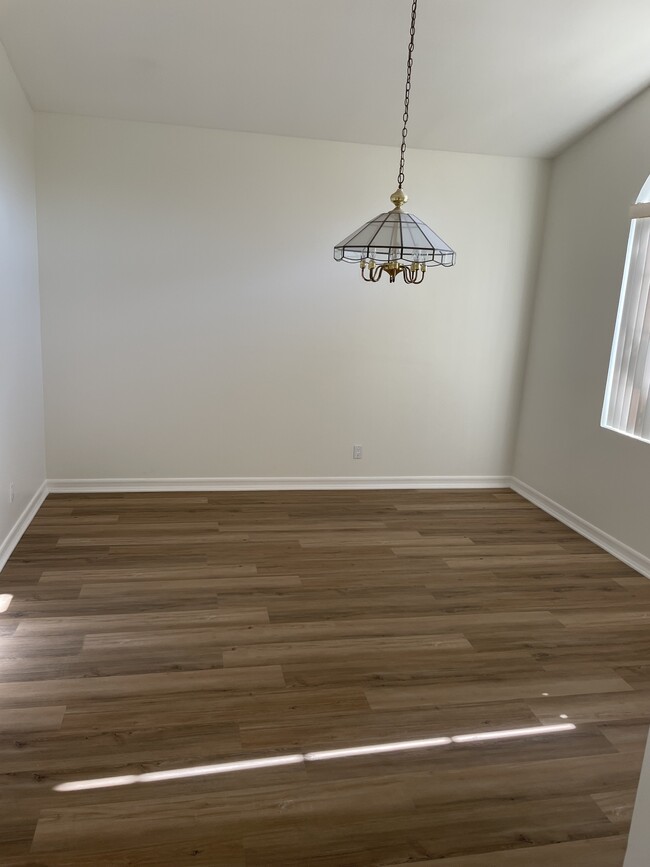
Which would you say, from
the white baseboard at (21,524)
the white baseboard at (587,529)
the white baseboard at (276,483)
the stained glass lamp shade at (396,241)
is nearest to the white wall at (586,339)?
the white baseboard at (587,529)

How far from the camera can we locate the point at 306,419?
209 inches

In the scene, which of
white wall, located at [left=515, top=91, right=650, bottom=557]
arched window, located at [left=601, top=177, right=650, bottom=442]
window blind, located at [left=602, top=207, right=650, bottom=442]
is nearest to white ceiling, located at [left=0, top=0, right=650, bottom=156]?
white wall, located at [left=515, top=91, right=650, bottom=557]

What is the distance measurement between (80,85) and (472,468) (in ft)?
13.2

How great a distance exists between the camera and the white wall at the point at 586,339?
4.28m

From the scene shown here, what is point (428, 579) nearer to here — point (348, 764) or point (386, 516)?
point (386, 516)

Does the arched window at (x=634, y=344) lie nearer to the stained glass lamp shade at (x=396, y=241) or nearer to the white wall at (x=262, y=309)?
the white wall at (x=262, y=309)

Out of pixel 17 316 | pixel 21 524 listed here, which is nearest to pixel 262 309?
pixel 17 316

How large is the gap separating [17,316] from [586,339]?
382 centimetres

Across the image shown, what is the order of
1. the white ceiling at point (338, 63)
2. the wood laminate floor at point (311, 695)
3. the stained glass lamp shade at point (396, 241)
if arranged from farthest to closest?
the white ceiling at point (338, 63) → the stained glass lamp shade at point (396, 241) → the wood laminate floor at point (311, 695)

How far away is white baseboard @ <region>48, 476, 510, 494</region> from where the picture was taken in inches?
199

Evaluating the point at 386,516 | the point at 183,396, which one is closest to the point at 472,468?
the point at 386,516

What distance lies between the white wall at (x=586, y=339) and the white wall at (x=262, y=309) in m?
0.25

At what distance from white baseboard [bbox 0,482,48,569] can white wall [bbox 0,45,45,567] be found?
2 centimetres

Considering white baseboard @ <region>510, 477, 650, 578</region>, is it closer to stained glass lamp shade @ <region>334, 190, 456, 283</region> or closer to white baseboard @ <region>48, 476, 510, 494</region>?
white baseboard @ <region>48, 476, 510, 494</region>
